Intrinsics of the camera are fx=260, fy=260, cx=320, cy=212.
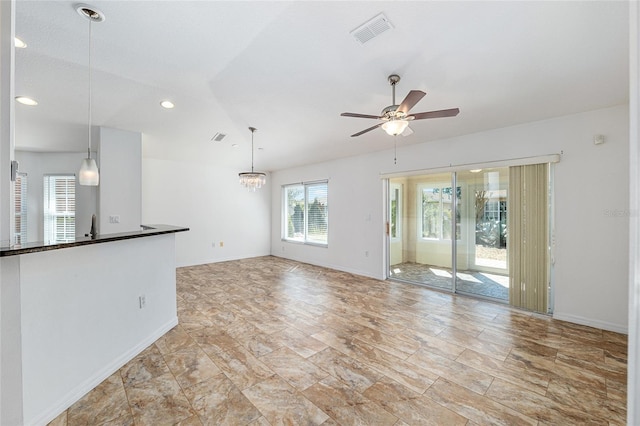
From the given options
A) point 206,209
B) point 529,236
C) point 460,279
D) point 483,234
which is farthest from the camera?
point 206,209

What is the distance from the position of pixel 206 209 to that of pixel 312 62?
527 centimetres

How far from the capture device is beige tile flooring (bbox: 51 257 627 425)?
1.84m

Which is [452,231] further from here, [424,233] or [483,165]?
[483,165]

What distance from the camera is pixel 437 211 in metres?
4.87

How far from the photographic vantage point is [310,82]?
293 cm

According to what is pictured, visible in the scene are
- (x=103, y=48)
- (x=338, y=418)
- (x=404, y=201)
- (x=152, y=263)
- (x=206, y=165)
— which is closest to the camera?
(x=338, y=418)

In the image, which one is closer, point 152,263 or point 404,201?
point 152,263

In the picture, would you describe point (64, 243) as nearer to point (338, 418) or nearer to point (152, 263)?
point (152, 263)

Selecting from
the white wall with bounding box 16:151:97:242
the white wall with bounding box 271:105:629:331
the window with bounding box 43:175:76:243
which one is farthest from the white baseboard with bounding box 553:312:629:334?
the window with bounding box 43:175:76:243

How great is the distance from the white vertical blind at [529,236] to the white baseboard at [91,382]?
4.73 meters

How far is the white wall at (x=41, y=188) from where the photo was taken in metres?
5.42

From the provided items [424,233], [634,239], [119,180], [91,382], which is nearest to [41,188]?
[119,180]

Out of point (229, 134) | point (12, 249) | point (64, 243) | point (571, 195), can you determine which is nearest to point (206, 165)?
point (229, 134)

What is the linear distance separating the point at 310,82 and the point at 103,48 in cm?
197
